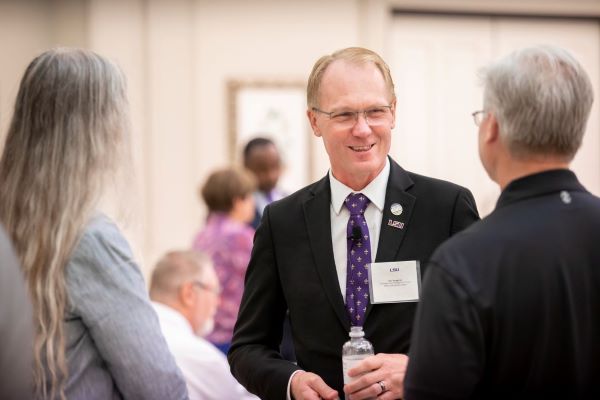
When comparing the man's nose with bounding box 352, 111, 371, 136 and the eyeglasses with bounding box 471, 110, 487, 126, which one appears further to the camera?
the man's nose with bounding box 352, 111, 371, 136

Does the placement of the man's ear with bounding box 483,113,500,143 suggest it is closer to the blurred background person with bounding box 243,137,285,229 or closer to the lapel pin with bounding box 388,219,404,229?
the lapel pin with bounding box 388,219,404,229

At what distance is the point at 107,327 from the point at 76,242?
0.21 meters

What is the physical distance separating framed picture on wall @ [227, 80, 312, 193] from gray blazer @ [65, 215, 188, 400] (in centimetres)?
558

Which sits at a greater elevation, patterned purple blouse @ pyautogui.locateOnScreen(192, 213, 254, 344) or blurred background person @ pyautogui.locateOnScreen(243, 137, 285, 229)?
blurred background person @ pyautogui.locateOnScreen(243, 137, 285, 229)

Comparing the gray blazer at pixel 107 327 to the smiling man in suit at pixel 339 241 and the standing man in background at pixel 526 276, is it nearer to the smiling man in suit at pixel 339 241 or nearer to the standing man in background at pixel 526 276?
the smiling man in suit at pixel 339 241

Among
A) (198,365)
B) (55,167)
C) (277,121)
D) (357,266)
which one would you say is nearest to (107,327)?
(55,167)

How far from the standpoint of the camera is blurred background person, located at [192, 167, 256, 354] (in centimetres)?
518

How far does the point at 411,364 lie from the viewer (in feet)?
5.93

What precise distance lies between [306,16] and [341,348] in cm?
578

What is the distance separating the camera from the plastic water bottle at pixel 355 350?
228 centimetres

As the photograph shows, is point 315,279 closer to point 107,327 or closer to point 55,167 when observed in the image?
point 107,327

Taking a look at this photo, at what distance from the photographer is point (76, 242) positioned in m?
2.06

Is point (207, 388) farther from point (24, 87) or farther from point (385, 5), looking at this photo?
point (385, 5)

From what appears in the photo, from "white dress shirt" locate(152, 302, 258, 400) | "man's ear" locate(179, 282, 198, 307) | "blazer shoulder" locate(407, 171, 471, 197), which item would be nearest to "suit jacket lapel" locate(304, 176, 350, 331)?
"blazer shoulder" locate(407, 171, 471, 197)
